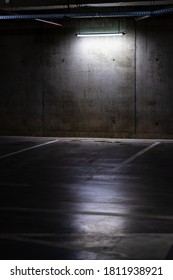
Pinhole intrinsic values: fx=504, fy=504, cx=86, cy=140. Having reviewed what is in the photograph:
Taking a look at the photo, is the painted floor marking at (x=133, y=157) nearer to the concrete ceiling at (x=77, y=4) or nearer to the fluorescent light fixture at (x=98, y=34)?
the fluorescent light fixture at (x=98, y=34)

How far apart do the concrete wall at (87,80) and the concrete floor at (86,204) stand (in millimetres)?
2997

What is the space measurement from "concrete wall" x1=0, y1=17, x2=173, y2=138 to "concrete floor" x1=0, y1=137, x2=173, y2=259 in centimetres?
300

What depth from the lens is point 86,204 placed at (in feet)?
24.7

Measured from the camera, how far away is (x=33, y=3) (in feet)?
50.4

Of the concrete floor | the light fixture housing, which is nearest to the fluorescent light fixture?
the light fixture housing

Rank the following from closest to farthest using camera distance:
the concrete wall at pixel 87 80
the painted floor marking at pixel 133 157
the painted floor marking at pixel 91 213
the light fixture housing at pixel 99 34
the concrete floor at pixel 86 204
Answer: the concrete floor at pixel 86 204 → the painted floor marking at pixel 91 213 → the painted floor marking at pixel 133 157 → the concrete wall at pixel 87 80 → the light fixture housing at pixel 99 34

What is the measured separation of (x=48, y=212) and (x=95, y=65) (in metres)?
9.89

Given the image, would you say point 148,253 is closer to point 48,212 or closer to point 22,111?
point 48,212

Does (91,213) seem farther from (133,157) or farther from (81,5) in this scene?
(81,5)

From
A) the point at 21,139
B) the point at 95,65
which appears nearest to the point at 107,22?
the point at 95,65

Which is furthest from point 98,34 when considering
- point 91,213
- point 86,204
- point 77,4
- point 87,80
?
point 91,213

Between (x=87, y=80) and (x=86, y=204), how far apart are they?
944 cm

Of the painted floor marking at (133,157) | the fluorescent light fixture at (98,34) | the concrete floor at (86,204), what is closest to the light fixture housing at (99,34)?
the fluorescent light fixture at (98,34)

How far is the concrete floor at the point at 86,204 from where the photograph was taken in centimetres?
556
